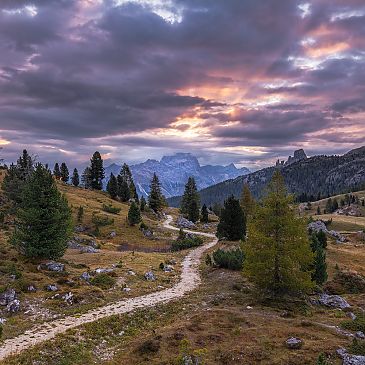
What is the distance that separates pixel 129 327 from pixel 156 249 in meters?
44.6

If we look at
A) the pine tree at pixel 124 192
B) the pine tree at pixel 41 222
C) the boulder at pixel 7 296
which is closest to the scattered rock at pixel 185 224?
the pine tree at pixel 124 192

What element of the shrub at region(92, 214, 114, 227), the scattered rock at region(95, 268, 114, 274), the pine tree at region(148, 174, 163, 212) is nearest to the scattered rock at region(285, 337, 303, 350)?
the scattered rock at region(95, 268, 114, 274)

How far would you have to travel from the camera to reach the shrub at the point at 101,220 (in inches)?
3494

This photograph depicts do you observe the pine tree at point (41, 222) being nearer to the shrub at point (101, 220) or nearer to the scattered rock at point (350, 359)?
the scattered rock at point (350, 359)

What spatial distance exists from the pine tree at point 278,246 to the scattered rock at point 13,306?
19.8 m

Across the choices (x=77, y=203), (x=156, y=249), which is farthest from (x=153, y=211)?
(x=156, y=249)

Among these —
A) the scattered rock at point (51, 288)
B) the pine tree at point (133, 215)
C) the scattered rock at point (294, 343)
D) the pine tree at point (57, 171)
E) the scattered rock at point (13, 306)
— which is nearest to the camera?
the scattered rock at point (294, 343)

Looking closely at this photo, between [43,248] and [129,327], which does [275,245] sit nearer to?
[129,327]

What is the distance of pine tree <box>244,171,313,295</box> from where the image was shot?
30641 millimetres

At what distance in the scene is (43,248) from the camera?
4116 centimetres

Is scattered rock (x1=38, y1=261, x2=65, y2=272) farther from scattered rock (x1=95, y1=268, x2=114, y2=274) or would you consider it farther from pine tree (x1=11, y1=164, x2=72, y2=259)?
scattered rock (x1=95, y1=268, x2=114, y2=274)

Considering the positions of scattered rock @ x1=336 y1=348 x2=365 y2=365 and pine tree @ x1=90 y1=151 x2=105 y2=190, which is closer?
scattered rock @ x1=336 y1=348 x2=365 y2=365

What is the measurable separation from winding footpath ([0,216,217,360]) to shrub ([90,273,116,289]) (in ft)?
13.7

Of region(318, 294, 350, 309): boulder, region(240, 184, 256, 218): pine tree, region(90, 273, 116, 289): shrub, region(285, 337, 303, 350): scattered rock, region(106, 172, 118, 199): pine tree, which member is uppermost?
region(106, 172, 118, 199): pine tree
